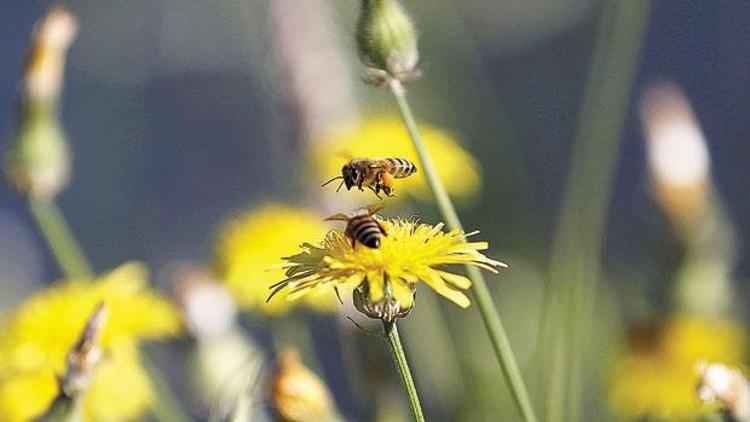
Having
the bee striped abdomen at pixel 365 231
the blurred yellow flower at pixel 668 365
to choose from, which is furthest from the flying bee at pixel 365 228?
the blurred yellow flower at pixel 668 365

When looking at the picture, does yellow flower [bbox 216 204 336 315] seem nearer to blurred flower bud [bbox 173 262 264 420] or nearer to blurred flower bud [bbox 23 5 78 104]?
blurred flower bud [bbox 173 262 264 420]

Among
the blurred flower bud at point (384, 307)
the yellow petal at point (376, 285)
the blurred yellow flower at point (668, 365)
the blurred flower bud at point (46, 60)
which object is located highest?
the blurred flower bud at point (46, 60)

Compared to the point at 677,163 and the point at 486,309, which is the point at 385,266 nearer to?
the point at 486,309

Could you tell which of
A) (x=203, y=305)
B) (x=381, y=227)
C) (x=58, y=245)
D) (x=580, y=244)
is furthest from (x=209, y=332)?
(x=381, y=227)

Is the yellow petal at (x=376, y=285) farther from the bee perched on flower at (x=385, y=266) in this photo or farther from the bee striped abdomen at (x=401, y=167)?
the bee striped abdomen at (x=401, y=167)

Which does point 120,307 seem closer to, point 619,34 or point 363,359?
point 363,359

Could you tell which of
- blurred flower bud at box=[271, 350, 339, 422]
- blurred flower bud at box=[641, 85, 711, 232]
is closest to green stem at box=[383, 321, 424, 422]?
blurred flower bud at box=[271, 350, 339, 422]
